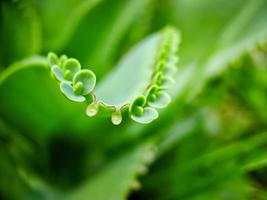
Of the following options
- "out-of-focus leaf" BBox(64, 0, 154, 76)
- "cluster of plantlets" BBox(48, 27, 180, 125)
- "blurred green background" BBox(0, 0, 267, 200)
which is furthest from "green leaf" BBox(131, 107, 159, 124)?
"out-of-focus leaf" BBox(64, 0, 154, 76)

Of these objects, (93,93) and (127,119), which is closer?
(93,93)

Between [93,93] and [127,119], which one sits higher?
[127,119]

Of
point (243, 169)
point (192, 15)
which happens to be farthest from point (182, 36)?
point (243, 169)


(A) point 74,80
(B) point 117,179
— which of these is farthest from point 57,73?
(B) point 117,179

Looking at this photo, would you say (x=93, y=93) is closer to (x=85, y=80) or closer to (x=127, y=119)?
(x=85, y=80)

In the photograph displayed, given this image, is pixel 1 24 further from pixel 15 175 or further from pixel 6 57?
pixel 15 175

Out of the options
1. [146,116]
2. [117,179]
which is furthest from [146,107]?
[117,179]

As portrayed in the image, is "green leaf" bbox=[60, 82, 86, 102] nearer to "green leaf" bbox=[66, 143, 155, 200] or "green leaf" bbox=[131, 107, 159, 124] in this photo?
"green leaf" bbox=[131, 107, 159, 124]
